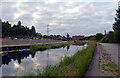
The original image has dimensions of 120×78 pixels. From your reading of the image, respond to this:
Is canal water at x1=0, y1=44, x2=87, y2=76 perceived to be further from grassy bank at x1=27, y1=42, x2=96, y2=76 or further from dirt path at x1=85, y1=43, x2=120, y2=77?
dirt path at x1=85, y1=43, x2=120, y2=77

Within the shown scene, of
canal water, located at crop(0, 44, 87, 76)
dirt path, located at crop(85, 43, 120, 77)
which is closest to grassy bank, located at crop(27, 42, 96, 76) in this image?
dirt path, located at crop(85, 43, 120, 77)

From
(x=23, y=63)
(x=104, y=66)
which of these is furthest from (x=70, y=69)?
(x=23, y=63)

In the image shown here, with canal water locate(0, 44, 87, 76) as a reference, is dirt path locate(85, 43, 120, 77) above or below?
above

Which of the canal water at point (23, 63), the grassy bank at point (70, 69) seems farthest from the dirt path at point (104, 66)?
the canal water at point (23, 63)

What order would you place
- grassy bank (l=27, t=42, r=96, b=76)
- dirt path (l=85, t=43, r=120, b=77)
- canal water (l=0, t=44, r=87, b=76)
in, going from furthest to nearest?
canal water (l=0, t=44, r=87, b=76) < dirt path (l=85, t=43, r=120, b=77) < grassy bank (l=27, t=42, r=96, b=76)

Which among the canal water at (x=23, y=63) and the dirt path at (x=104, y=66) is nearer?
the dirt path at (x=104, y=66)

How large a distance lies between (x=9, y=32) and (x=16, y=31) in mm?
3119

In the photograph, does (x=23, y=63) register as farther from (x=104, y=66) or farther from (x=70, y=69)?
(x=104, y=66)

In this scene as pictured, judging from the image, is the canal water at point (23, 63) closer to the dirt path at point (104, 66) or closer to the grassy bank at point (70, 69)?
the grassy bank at point (70, 69)

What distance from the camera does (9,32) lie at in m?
31.4

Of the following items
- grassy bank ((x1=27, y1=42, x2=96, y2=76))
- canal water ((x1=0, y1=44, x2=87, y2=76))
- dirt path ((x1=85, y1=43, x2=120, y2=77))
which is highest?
grassy bank ((x1=27, y1=42, x2=96, y2=76))

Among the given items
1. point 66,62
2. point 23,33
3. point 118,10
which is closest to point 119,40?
point 118,10

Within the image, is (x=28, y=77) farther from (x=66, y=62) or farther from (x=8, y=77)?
(x=66, y=62)

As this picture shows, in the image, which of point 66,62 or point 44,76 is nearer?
point 44,76
